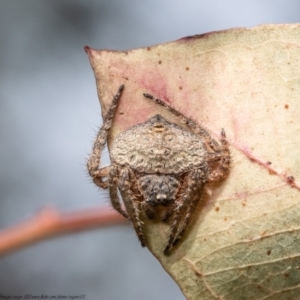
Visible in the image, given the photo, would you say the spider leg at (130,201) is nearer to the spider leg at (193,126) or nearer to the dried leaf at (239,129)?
the dried leaf at (239,129)

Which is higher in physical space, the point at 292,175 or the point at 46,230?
the point at 292,175

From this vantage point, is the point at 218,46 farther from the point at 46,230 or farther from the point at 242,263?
the point at 46,230

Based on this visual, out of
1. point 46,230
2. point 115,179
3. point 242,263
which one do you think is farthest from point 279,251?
point 46,230

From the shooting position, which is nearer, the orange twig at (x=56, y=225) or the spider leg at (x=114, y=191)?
the spider leg at (x=114, y=191)

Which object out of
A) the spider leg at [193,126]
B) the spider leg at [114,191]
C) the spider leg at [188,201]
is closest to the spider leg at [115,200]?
the spider leg at [114,191]

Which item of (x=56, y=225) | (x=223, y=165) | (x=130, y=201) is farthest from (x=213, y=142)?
(x=56, y=225)


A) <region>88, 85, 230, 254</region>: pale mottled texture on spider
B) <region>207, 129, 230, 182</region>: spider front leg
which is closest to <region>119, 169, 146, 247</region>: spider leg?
<region>88, 85, 230, 254</region>: pale mottled texture on spider
